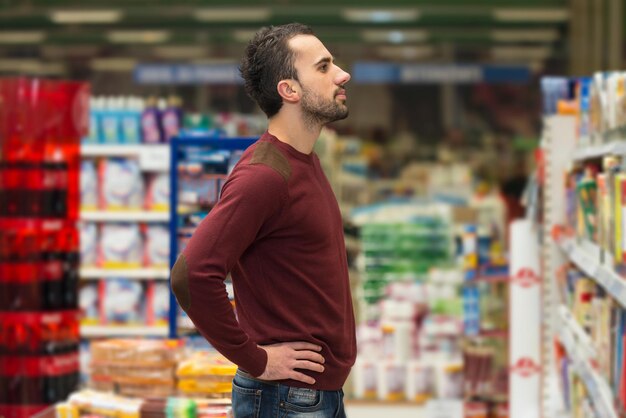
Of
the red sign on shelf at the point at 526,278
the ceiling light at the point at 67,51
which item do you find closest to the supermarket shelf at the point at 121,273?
the red sign on shelf at the point at 526,278

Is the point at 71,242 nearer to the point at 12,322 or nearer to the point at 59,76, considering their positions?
the point at 12,322

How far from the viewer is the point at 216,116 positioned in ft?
29.5

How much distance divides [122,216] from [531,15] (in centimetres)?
927

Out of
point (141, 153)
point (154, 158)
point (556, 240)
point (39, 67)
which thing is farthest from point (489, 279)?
point (39, 67)

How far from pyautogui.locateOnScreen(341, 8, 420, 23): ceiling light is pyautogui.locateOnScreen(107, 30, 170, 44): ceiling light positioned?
2.78 meters

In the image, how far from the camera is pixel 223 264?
2.45 meters

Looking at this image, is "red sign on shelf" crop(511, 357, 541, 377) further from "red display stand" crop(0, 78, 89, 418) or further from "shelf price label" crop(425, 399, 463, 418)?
"red display stand" crop(0, 78, 89, 418)

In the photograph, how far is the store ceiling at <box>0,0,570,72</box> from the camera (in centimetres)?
Result: 1529

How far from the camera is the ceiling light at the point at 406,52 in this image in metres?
16.5

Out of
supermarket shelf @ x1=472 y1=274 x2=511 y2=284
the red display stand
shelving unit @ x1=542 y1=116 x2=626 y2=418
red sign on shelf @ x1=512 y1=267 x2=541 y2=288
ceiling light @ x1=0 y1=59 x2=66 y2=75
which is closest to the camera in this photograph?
shelving unit @ x1=542 y1=116 x2=626 y2=418

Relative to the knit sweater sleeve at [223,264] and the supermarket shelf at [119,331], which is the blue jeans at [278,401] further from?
the supermarket shelf at [119,331]

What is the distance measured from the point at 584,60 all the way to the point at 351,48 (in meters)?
3.37

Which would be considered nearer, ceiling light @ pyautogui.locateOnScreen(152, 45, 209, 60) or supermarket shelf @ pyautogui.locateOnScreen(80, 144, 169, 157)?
supermarket shelf @ pyautogui.locateOnScreen(80, 144, 169, 157)

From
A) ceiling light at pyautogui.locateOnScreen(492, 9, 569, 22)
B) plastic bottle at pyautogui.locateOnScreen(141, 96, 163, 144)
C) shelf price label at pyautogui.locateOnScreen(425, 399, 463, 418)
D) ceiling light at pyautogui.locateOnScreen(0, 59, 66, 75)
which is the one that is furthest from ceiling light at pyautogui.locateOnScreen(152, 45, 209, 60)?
shelf price label at pyautogui.locateOnScreen(425, 399, 463, 418)
